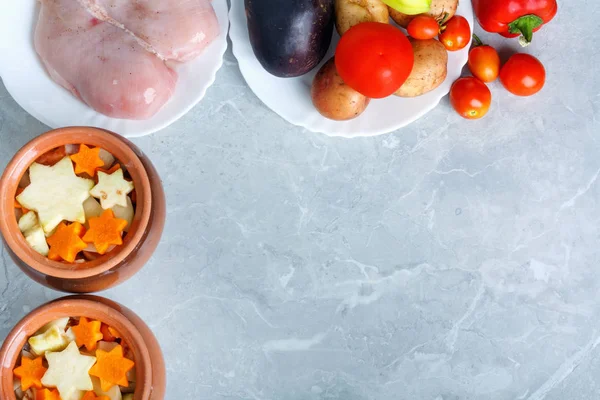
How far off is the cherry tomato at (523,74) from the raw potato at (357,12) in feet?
0.88

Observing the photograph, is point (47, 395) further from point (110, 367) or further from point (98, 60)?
point (98, 60)

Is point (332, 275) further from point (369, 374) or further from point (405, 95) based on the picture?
point (405, 95)

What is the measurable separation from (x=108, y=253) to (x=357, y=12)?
573mm

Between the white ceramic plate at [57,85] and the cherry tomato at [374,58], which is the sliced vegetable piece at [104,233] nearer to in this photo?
the white ceramic plate at [57,85]

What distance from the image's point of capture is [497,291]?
1.34m

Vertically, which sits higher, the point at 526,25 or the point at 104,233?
the point at 526,25

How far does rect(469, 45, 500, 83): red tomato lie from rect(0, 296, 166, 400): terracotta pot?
0.76 m

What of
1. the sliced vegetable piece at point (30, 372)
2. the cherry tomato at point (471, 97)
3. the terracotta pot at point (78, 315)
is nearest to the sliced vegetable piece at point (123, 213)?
the terracotta pot at point (78, 315)

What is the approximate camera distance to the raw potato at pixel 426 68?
122cm

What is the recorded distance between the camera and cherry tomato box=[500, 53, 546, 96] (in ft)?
4.25

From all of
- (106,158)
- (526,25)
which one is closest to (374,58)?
(526,25)

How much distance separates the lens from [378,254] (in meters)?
1.33

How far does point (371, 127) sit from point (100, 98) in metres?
0.47

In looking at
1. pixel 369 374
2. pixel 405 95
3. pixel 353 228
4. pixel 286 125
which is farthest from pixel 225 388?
pixel 405 95
